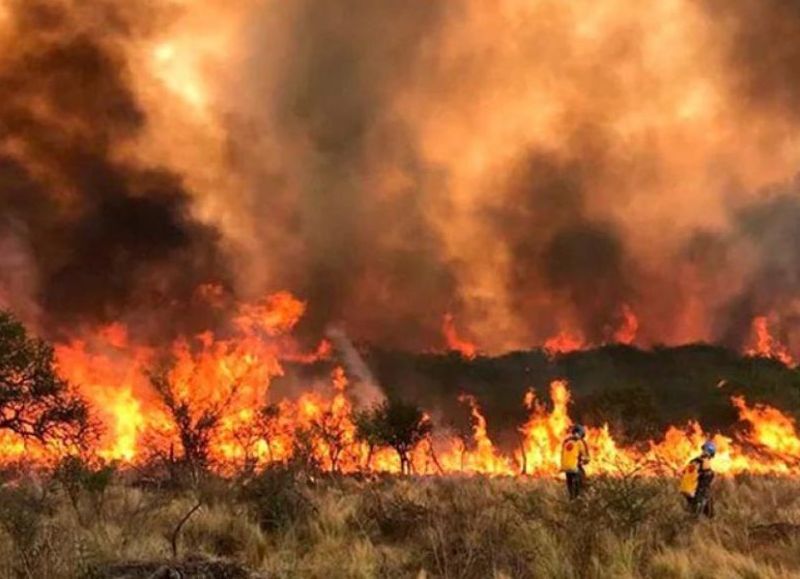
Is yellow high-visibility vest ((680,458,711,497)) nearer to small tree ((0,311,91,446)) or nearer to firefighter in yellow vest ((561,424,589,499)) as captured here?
firefighter in yellow vest ((561,424,589,499))

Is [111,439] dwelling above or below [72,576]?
above

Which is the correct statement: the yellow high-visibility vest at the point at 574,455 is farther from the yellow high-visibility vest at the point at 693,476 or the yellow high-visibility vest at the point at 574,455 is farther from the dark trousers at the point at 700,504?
the dark trousers at the point at 700,504

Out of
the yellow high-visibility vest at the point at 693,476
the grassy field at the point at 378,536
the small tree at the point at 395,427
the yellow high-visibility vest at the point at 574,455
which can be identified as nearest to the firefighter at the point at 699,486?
the yellow high-visibility vest at the point at 693,476

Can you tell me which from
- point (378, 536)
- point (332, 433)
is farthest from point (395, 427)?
point (378, 536)

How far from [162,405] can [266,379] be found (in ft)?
55.6

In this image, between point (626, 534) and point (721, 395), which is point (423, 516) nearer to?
point (626, 534)

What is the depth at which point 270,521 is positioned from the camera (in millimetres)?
15109

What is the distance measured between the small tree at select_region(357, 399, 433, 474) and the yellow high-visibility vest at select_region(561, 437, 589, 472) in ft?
87.4

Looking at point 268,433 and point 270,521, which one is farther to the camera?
point 268,433

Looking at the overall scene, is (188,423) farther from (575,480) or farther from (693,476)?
(693,476)

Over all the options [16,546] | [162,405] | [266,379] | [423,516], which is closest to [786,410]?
[266,379]

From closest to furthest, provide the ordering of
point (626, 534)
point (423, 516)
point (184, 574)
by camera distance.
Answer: point (184, 574), point (626, 534), point (423, 516)

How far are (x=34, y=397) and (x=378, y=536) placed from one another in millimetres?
17145

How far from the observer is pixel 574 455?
21016mm
